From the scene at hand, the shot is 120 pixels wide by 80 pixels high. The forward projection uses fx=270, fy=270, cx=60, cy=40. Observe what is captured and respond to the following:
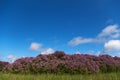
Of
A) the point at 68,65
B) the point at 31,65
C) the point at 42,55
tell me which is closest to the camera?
the point at 68,65

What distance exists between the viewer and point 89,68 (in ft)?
57.1

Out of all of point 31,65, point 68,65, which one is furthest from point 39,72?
point 68,65

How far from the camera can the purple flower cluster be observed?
17172 millimetres

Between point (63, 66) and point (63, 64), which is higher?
point (63, 64)

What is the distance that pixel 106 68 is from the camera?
18.9 metres

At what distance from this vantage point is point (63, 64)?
17203 millimetres

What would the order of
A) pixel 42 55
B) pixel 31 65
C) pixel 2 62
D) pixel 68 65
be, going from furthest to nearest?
pixel 2 62 < pixel 42 55 < pixel 31 65 < pixel 68 65

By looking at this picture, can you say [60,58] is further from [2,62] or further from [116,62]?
[2,62]

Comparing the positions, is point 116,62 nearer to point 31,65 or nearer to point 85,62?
point 85,62

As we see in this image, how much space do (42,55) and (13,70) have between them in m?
2.30

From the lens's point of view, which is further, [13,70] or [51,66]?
[13,70]

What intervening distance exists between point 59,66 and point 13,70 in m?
3.68

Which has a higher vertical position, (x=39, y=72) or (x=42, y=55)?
(x=42, y=55)

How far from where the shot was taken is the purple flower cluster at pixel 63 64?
56.3 ft
